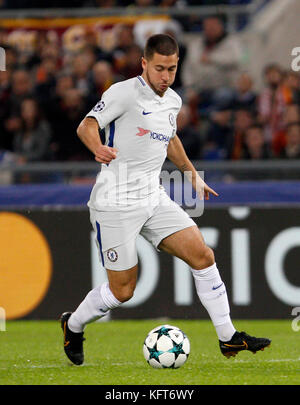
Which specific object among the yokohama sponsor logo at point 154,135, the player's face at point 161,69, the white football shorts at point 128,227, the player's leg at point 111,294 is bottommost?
the player's leg at point 111,294

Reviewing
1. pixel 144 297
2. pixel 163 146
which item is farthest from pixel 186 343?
pixel 144 297

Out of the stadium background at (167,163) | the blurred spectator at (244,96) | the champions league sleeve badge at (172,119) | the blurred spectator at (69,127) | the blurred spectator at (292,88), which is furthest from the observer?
the blurred spectator at (244,96)

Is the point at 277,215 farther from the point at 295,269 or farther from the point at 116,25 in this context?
the point at 116,25

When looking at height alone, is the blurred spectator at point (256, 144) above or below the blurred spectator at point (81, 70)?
below

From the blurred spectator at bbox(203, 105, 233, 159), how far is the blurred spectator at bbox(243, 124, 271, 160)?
656 mm

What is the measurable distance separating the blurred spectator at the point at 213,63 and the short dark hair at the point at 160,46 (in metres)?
6.30

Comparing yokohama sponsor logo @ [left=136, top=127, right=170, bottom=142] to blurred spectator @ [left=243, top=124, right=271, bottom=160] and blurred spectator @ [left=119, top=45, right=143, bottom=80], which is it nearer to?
blurred spectator @ [left=243, top=124, right=271, bottom=160]

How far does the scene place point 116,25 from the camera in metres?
13.4

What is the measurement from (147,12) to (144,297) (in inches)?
189

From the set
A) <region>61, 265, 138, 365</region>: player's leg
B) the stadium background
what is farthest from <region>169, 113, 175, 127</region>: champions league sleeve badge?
the stadium background

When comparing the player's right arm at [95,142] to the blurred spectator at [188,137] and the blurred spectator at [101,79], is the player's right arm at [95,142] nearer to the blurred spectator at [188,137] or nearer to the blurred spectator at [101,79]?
the blurred spectator at [188,137]

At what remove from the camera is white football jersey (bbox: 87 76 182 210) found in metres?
6.54

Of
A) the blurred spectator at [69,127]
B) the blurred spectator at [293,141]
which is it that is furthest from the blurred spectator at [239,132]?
the blurred spectator at [69,127]

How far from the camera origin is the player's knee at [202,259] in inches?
259
